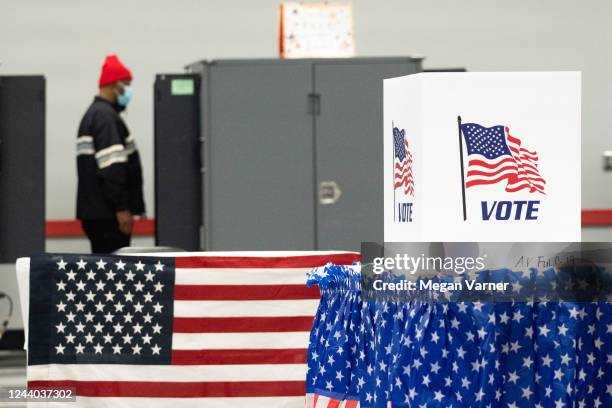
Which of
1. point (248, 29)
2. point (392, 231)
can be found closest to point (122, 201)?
point (248, 29)

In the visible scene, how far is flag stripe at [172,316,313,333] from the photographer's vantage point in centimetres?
455

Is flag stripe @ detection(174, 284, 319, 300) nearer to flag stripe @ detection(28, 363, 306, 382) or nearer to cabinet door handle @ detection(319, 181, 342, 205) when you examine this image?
flag stripe @ detection(28, 363, 306, 382)

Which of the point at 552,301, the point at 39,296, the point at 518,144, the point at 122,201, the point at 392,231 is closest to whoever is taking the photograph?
the point at 552,301

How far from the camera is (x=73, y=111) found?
381 inches

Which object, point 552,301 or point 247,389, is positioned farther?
point 247,389

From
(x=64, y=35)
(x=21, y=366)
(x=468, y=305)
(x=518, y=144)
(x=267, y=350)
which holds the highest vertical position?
(x=64, y=35)

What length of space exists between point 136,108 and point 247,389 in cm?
547

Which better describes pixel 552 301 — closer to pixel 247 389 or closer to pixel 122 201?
pixel 247 389

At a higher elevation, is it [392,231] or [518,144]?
[518,144]

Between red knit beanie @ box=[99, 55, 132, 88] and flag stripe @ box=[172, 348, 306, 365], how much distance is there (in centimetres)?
450

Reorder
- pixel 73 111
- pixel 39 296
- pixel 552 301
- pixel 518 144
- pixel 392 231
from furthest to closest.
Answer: pixel 73 111
pixel 39 296
pixel 392 231
pixel 518 144
pixel 552 301

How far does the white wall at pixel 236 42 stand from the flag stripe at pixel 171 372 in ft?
17.2

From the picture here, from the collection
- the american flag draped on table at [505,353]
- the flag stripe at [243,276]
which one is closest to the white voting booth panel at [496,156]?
the american flag draped on table at [505,353]

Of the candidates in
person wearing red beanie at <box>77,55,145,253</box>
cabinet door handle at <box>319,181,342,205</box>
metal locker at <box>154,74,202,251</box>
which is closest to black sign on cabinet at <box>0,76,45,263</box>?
person wearing red beanie at <box>77,55,145,253</box>
